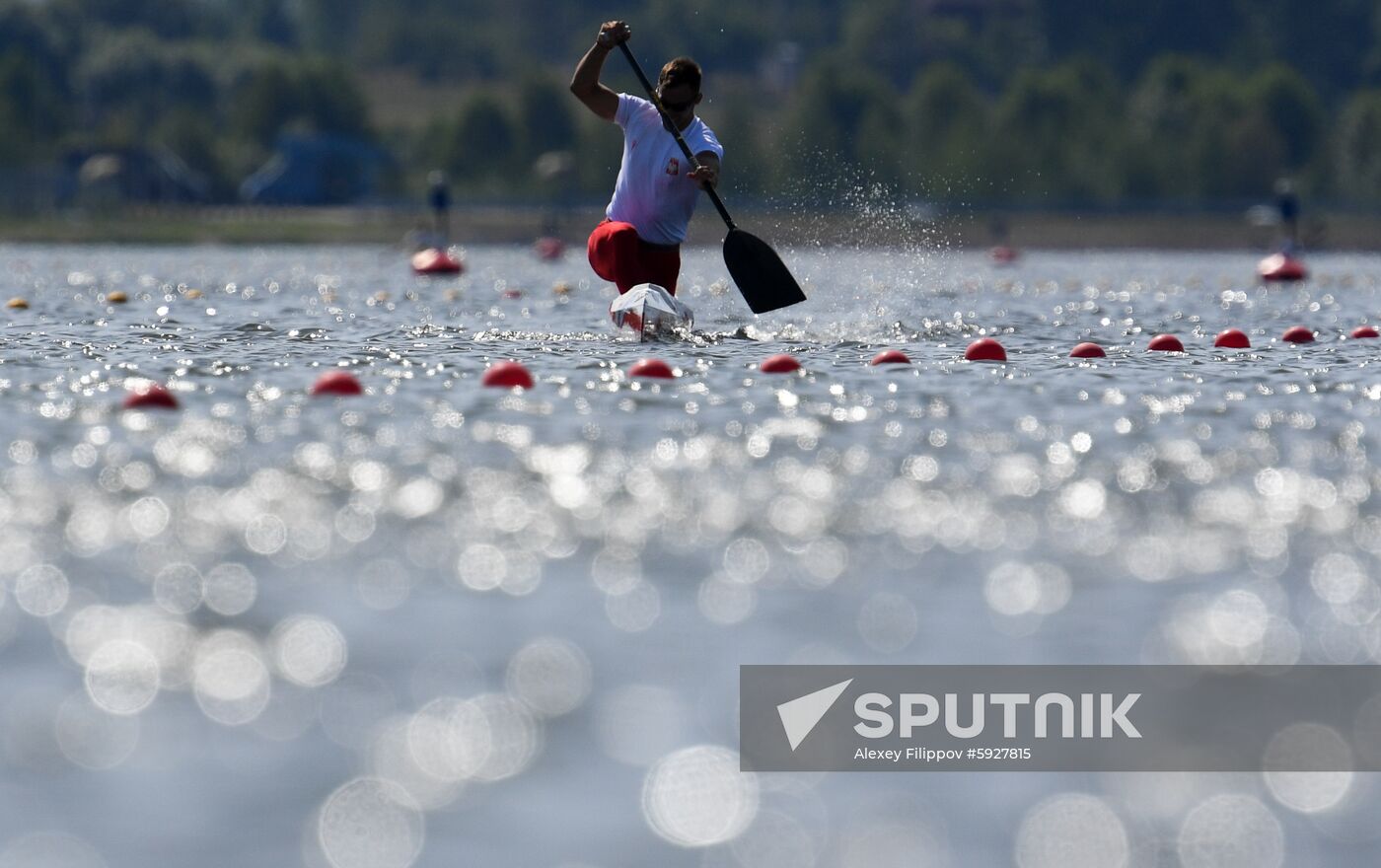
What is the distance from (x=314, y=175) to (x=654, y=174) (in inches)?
4155

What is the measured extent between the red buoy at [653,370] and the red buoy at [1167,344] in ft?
15.9

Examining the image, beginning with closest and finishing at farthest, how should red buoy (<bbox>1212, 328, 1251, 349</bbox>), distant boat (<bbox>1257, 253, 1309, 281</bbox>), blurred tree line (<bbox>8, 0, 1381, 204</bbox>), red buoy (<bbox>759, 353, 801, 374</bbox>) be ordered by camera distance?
red buoy (<bbox>759, 353, 801, 374</bbox>)
red buoy (<bbox>1212, 328, 1251, 349</bbox>)
distant boat (<bbox>1257, 253, 1309, 281</bbox>)
blurred tree line (<bbox>8, 0, 1381, 204</bbox>)

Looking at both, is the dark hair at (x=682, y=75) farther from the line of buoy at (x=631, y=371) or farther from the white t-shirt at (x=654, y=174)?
the line of buoy at (x=631, y=371)

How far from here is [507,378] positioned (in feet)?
40.9

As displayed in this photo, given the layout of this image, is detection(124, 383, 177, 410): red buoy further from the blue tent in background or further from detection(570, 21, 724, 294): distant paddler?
the blue tent in background

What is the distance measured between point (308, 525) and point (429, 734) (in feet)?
Result: 8.64

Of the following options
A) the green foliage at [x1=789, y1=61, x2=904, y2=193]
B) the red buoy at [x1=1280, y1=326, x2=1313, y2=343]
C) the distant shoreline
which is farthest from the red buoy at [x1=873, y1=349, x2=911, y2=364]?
the green foliage at [x1=789, y1=61, x2=904, y2=193]

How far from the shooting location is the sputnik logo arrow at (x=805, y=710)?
552 centimetres

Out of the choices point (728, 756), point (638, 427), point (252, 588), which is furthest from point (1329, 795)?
point (638, 427)

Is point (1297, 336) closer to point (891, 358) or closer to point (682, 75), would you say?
point (891, 358)

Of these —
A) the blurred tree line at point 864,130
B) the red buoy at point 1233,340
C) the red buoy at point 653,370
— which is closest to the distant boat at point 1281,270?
the red buoy at point 1233,340

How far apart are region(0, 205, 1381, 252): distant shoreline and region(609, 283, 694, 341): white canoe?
45187 millimetres

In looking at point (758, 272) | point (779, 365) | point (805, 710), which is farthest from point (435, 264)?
point (805, 710)

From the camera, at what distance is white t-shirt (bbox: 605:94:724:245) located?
15.1 m
